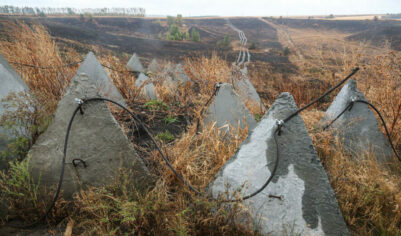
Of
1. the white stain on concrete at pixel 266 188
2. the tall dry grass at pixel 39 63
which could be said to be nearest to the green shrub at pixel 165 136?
the white stain on concrete at pixel 266 188

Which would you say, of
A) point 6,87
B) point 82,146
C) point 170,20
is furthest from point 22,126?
point 170,20

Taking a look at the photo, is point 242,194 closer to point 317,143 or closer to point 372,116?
point 317,143

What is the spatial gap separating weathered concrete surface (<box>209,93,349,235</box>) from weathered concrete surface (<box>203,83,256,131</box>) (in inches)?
40.8

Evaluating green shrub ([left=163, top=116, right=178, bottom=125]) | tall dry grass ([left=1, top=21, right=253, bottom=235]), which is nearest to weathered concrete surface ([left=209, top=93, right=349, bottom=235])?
tall dry grass ([left=1, top=21, right=253, bottom=235])

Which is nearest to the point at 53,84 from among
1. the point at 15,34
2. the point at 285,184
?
the point at 15,34

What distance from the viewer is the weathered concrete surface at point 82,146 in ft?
5.32

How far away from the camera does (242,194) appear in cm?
146

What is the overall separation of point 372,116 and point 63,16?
58061 mm

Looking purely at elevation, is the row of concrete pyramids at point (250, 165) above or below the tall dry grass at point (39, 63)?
below

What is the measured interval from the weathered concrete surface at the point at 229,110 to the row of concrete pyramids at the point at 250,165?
974 mm

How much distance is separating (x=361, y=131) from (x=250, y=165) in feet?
5.39

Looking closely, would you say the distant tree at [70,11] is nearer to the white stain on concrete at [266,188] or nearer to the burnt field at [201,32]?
the burnt field at [201,32]

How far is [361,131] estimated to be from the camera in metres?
2.29

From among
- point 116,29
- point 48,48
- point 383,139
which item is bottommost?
point 383,139
